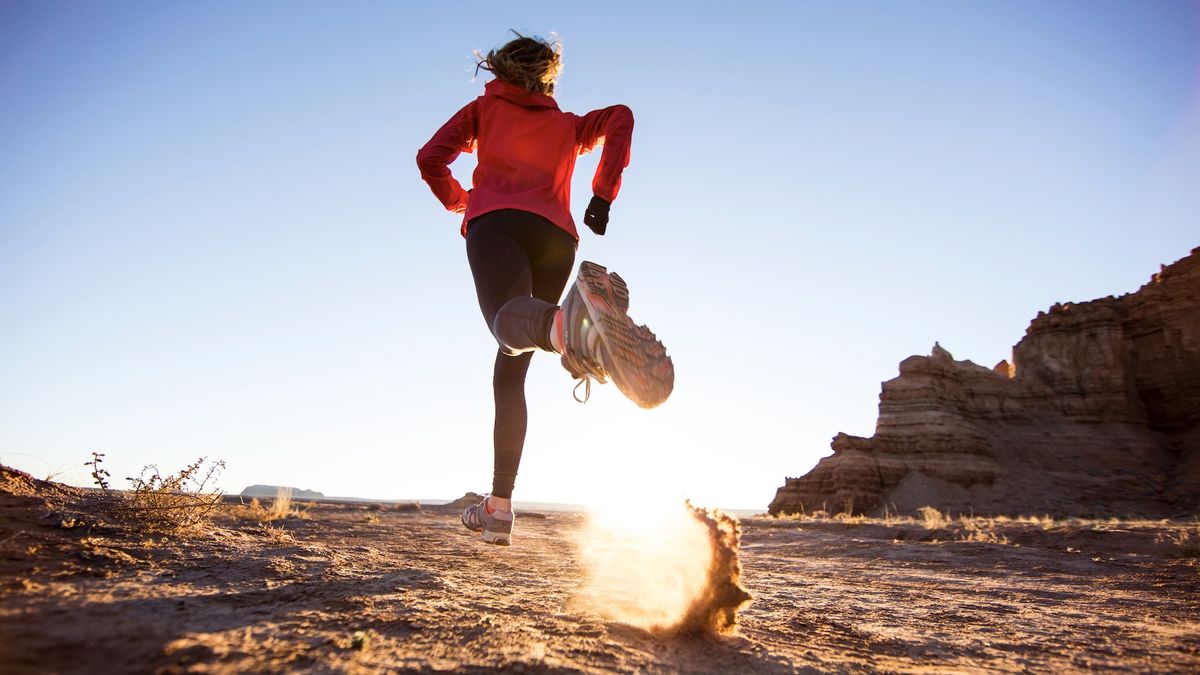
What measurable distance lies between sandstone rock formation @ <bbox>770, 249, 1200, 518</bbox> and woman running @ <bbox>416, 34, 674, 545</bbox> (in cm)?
2660

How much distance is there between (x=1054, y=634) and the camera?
2.10 metres

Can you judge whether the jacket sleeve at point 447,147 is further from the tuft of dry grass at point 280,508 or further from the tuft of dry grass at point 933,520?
the tuft of dry grass at point 933,520

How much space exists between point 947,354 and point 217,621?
37.9 metres

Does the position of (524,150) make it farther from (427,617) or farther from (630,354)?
(427,617)

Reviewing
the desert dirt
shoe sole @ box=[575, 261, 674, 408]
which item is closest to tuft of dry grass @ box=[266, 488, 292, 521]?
the desert dirt

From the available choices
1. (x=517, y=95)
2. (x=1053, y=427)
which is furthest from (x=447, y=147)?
(x=1053, y=427)

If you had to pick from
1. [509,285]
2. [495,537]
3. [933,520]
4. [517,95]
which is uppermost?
[517,95]

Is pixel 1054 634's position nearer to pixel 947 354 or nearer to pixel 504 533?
pixel 504 533

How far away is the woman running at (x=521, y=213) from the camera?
236 cm

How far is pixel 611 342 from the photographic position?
199 centimetres

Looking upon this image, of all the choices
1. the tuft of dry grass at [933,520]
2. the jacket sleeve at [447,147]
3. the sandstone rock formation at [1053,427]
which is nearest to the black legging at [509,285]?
the jacket sleeve at [447,147]

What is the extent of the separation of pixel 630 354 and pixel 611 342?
77mm

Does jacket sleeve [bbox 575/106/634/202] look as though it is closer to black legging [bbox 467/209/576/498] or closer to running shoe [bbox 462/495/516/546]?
black legging [bbox 467/209/576/498]

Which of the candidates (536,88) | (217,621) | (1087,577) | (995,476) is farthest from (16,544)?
(995,476)
